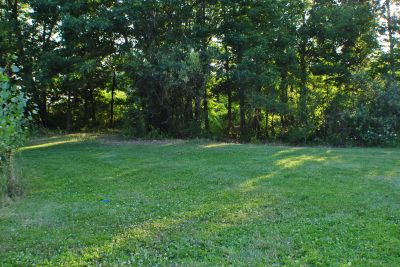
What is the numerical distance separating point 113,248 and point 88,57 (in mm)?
10692

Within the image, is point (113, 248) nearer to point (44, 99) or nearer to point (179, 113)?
point (179, 113)

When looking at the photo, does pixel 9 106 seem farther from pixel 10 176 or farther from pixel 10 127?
pixel 10 176

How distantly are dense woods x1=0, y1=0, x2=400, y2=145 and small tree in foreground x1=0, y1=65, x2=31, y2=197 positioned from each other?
6002 mm

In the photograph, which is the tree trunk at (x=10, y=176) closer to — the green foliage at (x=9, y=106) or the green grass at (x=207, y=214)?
the green foliage at (x=9, y=106)

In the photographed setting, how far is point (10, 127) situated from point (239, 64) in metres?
9.18

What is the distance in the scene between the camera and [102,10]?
12.0 m

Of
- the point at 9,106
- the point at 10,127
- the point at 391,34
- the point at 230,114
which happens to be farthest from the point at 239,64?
the point at 10,127

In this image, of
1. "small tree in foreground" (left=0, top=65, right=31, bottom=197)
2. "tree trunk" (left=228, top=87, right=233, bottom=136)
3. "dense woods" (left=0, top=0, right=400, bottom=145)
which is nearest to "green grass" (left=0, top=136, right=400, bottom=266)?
"small tree in foreground" (left=0, top=65, right=31, bottom=197)

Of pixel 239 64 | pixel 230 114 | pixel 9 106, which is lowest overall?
pixel 9 106

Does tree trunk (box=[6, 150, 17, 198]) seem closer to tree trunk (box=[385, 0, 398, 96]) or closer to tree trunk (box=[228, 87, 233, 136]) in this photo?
tree trunk (box=[228, 87, 233, 136])

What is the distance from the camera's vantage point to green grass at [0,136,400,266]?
11.1 ft

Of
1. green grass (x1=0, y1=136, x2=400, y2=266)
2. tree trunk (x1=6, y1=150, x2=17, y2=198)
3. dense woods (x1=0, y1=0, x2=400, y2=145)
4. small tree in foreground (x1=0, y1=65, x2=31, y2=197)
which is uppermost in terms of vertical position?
dense woods (x1=0, y1=0, x2=400, y2=145)

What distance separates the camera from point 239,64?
12.0 m

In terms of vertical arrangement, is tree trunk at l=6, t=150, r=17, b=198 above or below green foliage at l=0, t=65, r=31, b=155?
below
